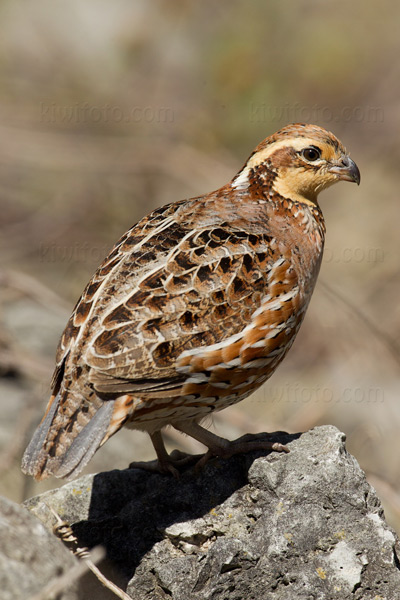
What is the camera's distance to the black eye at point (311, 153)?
5539 millimetres

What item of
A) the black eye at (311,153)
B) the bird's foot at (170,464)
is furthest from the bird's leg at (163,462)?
the black eye at (311,153)

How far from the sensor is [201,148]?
12891mm

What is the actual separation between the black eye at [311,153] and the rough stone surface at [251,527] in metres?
1.92

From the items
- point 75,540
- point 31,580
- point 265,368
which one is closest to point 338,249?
point 265,368

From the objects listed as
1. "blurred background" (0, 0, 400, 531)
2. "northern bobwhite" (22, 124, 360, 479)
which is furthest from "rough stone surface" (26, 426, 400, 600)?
"blurred background" (0, 0, 400, 531)

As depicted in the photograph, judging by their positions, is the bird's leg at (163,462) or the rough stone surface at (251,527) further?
the bird's leg at (163,462)

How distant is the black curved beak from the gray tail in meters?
2.35

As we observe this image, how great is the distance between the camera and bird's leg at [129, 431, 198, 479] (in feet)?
16.0

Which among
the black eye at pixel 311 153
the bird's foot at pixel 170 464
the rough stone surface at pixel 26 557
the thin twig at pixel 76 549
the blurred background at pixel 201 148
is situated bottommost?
the rough stone surface at pixel 26 557

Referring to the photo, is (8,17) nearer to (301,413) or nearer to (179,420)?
(301,413)

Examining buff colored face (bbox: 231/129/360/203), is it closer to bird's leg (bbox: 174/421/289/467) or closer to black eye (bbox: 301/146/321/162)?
black eye (bbox: 301/146/321/162)

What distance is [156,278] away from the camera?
4637 mm

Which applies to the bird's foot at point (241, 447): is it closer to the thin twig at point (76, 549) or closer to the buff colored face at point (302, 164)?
the thin twig at point (76, 549)

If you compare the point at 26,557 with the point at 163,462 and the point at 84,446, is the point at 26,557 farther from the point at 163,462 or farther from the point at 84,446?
the point at 163,462
